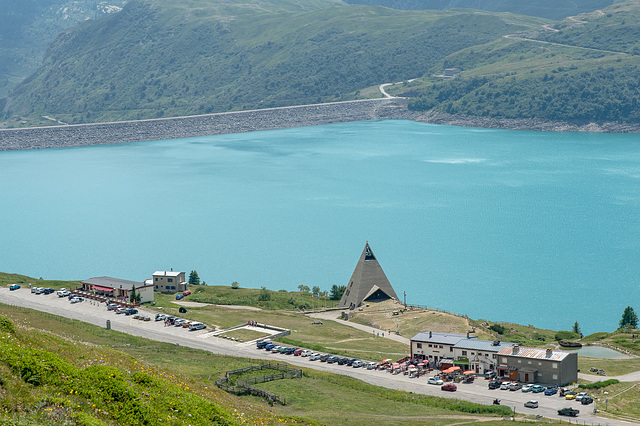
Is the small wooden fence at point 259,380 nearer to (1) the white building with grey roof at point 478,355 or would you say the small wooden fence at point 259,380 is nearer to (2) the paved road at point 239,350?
(2) the paved road at point 239,350

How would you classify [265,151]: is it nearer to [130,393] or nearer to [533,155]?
[533,155]

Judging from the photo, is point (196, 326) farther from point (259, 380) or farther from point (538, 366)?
point (538, 366)

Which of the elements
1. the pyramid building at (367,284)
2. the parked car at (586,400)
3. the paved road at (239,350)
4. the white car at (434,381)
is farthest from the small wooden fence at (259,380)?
the pyramid building at (367,284)

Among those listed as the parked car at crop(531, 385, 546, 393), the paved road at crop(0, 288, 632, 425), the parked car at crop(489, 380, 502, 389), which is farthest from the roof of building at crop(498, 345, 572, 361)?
the parked car at crop(489, 380, 502, 389)

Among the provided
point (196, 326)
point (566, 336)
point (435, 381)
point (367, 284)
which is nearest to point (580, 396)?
point (435, 381)

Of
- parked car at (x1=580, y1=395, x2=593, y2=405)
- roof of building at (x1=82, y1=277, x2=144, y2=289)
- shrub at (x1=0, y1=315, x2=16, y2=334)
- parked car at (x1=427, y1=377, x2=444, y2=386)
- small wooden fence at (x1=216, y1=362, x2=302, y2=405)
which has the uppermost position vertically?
shrub at (x1=0, y1=315, x2=16, y2=334)

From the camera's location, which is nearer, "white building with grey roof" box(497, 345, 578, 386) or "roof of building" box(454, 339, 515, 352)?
"white building with grey roof" box(497, 345, 578, 386)

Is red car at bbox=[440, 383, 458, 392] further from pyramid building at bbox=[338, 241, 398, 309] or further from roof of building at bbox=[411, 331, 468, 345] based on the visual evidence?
pyramid building at bbox=[338, 241, 398, 309]

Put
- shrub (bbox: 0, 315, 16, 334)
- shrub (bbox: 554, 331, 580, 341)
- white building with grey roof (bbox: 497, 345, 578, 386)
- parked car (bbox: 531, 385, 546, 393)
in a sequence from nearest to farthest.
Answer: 1. shrub (bbox: 0, 315, 16, 334)
2. parked car (bbox: 531, 385, 546, 393)
3. white building with grey roof (bbox: 497, 345, 578, 386)
4. shrub (bbox: 554, 331, 580, 341)
